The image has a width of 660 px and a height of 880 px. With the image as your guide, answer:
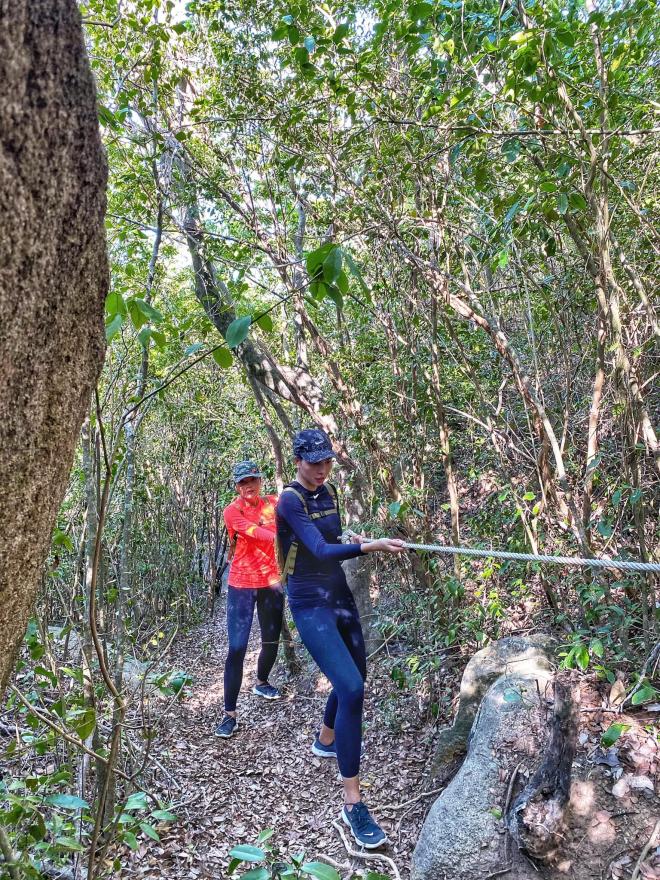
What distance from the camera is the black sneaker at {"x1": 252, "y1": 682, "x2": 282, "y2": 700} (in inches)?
198

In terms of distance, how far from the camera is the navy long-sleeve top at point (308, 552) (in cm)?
334

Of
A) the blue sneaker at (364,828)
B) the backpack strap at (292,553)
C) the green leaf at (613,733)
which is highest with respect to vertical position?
the backpack strap at (292,553)

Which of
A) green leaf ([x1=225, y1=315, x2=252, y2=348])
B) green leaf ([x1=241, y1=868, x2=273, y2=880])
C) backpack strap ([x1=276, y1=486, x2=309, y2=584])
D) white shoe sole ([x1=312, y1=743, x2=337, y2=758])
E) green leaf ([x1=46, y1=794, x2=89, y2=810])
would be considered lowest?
white shoe sole ([x1=312, y1=743, x2=337, y2=758])

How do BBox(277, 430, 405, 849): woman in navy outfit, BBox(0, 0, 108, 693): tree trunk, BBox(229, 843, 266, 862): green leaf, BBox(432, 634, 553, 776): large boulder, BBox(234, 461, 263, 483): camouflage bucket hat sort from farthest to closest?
1. BBox(234, 461, 263, 483): camouflage bucket hat
2. BBox(432, 634, 553, 776): large boulder
3. BBox(277, 430, 405, 849): woman in navy outfit
4. BBox(229, 843, 266, 862): green leaf
5. BBox(0, 0, 108, 693): tree trunk

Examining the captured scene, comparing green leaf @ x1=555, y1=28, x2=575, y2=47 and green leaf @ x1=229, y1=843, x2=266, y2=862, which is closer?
green leaf @ x1=229, y1=843, x2=266, y2=862


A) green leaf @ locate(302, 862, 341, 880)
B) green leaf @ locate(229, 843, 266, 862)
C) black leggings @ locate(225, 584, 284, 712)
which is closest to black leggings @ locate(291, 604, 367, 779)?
black leggings @ locate(225, 584, 284, 712)

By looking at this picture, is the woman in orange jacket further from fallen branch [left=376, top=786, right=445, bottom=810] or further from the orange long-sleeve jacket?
fallen branch [left=376, top=786, right=445, bottom=810]

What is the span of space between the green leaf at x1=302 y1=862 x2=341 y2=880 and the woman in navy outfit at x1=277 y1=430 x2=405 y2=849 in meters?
1.81

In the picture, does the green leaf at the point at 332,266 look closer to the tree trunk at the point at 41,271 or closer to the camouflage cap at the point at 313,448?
the tree trunk at the point at 41,271

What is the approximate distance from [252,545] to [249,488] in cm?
50

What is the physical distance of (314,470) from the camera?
3.42 metres

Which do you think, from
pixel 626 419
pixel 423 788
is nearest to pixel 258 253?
pixel 626 419

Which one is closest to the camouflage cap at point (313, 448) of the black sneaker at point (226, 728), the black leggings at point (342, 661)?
the black leggings at point (342, 661)

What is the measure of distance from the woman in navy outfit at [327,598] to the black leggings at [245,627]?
107 centimetres
